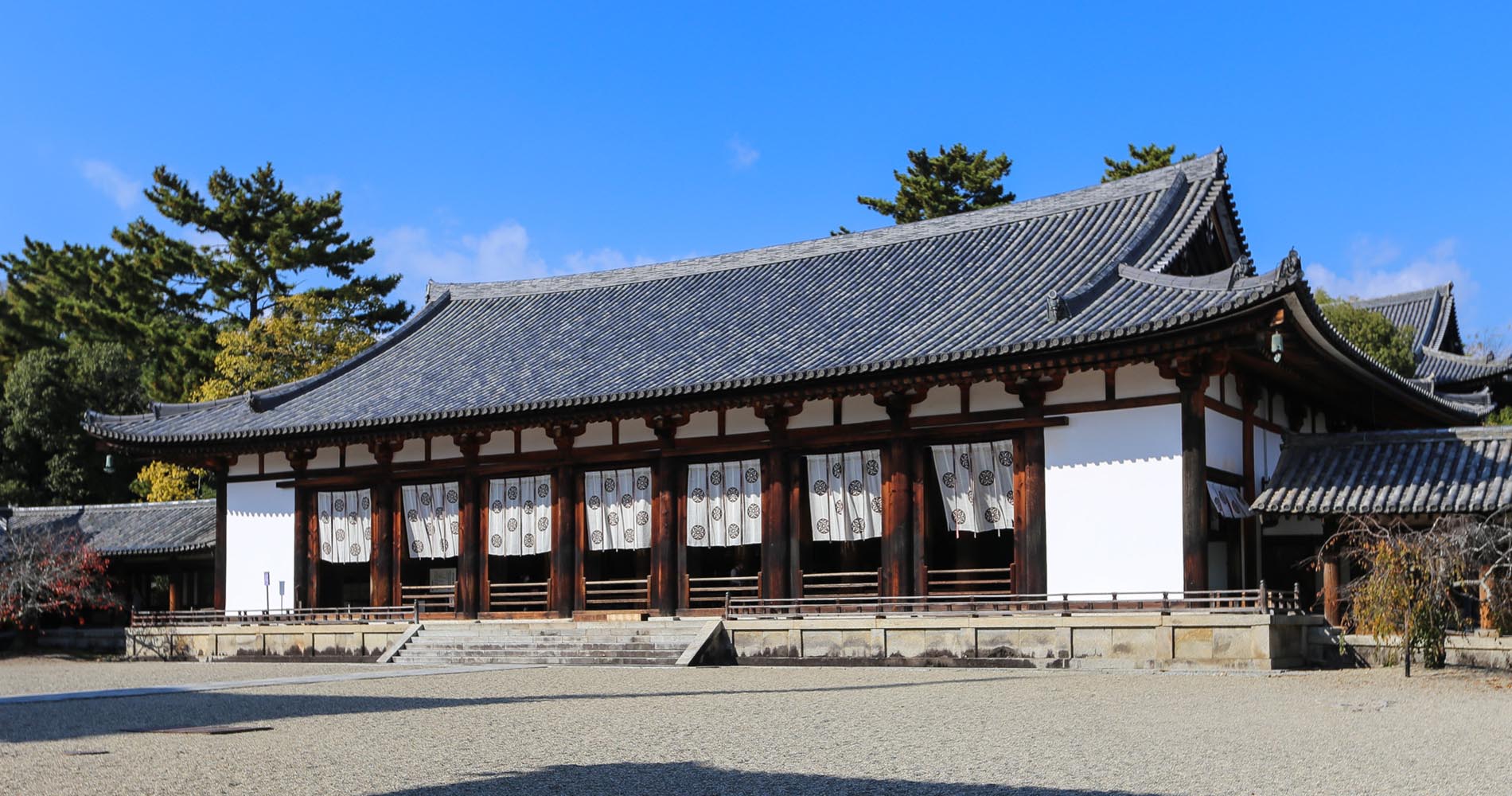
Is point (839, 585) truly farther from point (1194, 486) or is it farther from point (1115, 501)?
point (1194, 486)

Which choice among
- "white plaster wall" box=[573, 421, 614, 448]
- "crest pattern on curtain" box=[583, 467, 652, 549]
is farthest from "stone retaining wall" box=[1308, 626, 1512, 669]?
"white plaster wall" box=[573, 421, 614, 448]

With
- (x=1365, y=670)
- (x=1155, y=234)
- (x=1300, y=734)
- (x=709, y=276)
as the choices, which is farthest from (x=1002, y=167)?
(x=1300, y=734)

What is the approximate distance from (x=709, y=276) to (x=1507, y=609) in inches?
674

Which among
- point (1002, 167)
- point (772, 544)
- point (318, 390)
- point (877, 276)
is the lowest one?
point (772, 544)

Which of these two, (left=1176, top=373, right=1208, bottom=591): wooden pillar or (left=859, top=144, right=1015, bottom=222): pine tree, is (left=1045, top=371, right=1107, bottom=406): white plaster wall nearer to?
(left=1176, top=373, right=1208, bottom=591): wooden pillar

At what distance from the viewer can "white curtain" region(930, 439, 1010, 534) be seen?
19.9 metres

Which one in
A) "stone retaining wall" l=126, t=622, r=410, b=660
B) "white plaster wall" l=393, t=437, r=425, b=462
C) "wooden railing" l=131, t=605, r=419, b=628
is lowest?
"stone retaining wall" l=126, t=622, r=410, b=660

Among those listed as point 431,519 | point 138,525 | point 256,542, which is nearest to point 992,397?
point 431,519

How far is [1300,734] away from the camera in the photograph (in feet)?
34.9

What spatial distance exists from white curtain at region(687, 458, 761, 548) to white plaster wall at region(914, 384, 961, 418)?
2925 mm

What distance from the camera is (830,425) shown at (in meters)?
21.5

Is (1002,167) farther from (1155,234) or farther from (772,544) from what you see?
(772,544)

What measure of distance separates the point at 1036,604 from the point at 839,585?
2.88m

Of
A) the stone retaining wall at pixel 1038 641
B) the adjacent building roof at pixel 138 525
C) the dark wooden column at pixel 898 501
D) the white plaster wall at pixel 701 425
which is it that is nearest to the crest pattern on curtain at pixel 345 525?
the adjacent building roof at pixel 138 525
